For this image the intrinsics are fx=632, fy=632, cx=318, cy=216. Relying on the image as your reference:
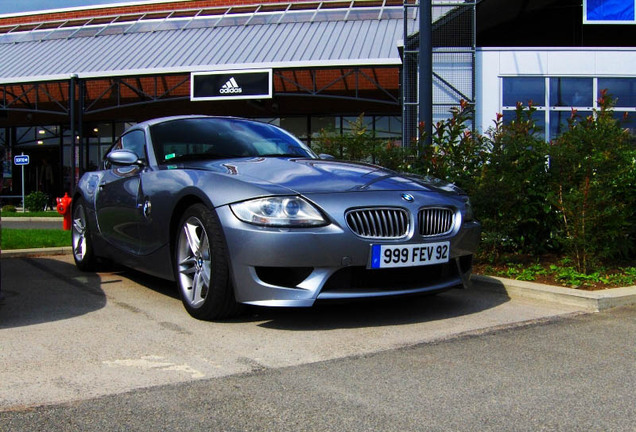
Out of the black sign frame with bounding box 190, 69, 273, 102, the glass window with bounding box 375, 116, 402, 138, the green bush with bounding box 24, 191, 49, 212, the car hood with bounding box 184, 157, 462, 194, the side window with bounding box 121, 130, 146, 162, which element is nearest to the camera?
the car hood with bounding box 184, 157, 462, 194

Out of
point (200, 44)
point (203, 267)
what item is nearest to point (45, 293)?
point (203, 267)

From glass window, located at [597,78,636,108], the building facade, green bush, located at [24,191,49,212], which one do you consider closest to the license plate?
the building facade

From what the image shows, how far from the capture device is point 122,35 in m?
26.1

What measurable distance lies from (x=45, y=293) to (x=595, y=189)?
4.73 metres

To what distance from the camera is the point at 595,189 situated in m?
5.46

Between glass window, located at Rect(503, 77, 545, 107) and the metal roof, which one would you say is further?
the metal roof

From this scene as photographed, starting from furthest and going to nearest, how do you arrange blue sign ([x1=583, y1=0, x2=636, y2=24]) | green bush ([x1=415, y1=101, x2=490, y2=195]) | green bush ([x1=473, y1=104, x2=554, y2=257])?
blue sign ([x1=583, y1=0, x2=636, y2=24]) < green bush ([x1=415, y1=101, x2=490, y2=195]) < green bush ([x1=473, y1=104, x2=554, y2=257])

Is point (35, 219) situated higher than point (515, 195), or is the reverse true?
point (515, 195)

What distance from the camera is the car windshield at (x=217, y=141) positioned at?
196 inches

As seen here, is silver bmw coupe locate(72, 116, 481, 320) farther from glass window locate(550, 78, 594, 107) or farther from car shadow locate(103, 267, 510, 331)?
glass window locate(550, 78, 594, 107)

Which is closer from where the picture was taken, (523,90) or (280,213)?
(280,213)

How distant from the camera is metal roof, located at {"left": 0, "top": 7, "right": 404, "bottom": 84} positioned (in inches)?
825

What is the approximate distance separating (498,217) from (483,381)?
341cm

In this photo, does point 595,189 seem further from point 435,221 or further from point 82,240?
point 82,240
